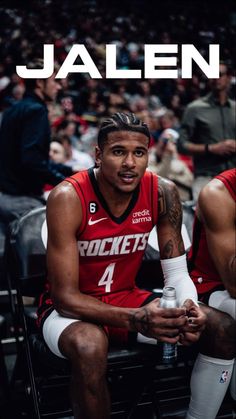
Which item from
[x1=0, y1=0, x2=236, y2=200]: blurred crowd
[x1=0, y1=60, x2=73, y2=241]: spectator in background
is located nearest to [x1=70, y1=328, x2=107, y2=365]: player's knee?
[x1=0, y1=60, x2=73, y2=241]: spectator in background

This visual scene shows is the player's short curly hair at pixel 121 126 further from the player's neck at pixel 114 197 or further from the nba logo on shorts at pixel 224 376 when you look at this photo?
the nba logo on shorts at pixel 224 376

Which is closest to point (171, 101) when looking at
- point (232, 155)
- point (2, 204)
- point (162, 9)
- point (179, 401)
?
point (162, 9)

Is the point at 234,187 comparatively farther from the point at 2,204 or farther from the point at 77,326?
the point at 2,204

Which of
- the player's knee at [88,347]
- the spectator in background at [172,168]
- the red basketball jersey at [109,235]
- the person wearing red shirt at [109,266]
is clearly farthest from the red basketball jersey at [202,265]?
the spectator in background at [172,168]

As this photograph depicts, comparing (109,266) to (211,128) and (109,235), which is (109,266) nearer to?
(109,235)

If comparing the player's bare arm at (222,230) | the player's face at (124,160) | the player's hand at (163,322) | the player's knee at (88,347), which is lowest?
the player's knee at (88,347)

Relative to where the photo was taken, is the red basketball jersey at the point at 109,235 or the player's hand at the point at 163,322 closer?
the player's hand at the point at 163,322

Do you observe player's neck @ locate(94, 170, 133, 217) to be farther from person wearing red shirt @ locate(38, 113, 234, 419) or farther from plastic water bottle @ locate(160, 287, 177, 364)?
plastic water bottle @ locate(160, 287, 177, 364)

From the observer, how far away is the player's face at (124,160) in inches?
104

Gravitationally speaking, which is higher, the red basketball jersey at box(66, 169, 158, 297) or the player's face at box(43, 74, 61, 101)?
the player's face at box(43, 74, 61, 101)

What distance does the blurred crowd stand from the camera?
30.4ft

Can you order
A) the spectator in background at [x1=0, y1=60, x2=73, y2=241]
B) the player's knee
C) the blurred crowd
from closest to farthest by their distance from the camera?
the player's knee, the spectator in background at [x1=0, y1=60, x2=73, y2=241], the blurred crowd

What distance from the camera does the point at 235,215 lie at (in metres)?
2.79

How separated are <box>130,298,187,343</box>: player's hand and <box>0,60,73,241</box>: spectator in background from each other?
1.75 metres
